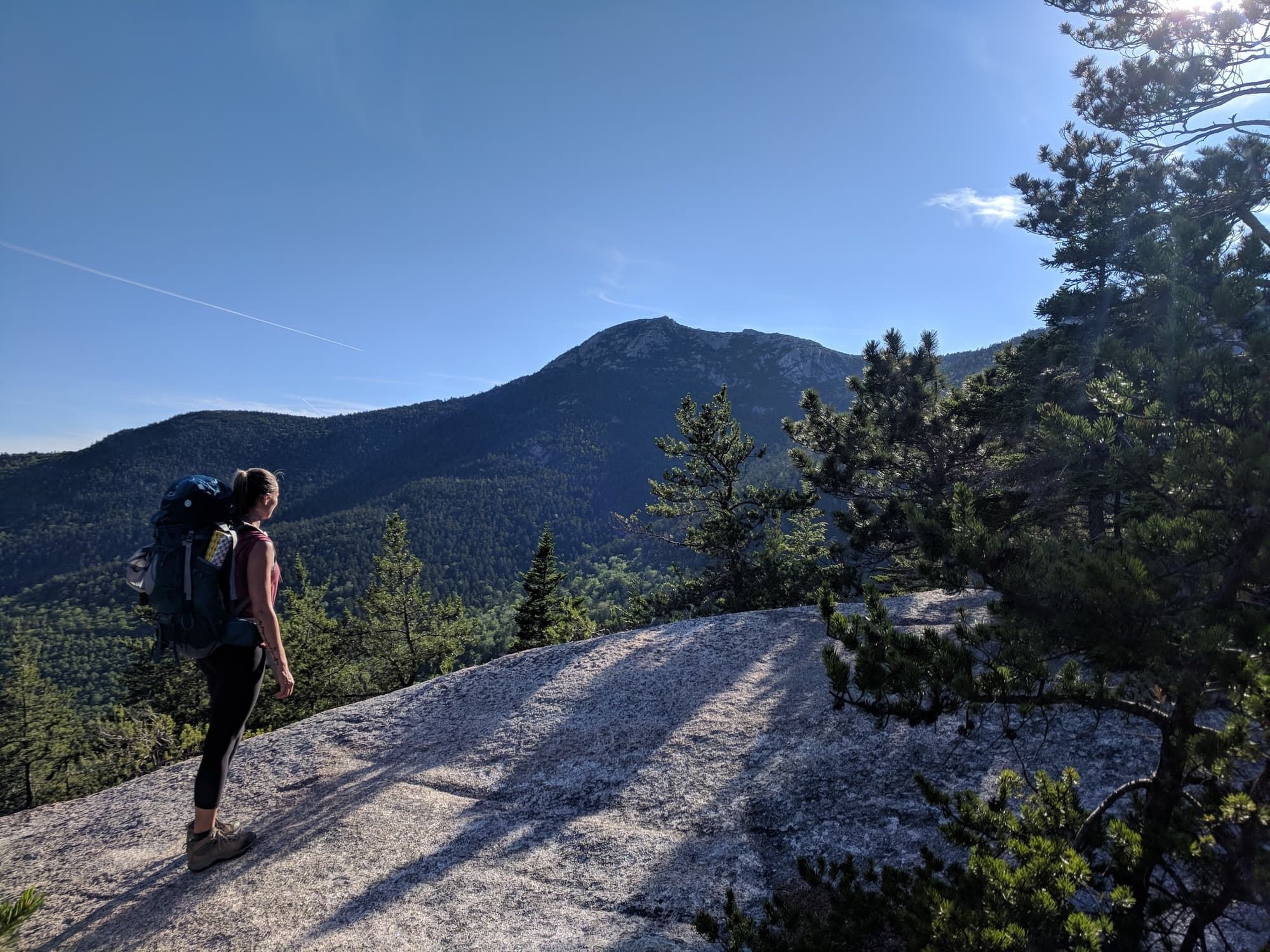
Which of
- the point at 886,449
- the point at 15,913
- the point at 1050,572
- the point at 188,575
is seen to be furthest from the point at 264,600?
the point at 886,449

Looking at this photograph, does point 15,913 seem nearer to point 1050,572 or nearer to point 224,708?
point 224,708

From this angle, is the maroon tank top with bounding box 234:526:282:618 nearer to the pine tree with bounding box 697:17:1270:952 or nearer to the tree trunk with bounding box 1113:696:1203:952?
the pine tree with bounding box 697:17:1270:952

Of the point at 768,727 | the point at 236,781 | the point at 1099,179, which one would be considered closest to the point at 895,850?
the point at 768,727

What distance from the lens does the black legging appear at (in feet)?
12.8

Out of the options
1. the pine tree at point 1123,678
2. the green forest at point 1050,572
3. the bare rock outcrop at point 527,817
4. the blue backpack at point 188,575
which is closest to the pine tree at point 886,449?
the green forest at point 1050,572

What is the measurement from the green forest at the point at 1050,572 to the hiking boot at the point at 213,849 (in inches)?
143

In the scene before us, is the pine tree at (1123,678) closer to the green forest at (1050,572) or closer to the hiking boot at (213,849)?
the green forest at (1050,572)

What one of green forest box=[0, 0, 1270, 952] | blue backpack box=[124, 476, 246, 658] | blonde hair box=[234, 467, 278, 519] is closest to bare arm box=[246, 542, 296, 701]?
blue backpack box=[124, 476, 246, 658]

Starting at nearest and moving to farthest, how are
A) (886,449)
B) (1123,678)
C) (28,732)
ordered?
(1123,678) → (886,449) → (28,732)

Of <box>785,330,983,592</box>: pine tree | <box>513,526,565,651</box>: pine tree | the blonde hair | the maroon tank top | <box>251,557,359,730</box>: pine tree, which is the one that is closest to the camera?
the maroon tank top

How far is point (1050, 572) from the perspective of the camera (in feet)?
9.05

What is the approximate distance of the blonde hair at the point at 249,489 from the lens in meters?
4.07

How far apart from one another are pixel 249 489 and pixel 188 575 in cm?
71

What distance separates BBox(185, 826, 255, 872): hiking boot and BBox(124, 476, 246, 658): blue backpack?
1483 millimetres
